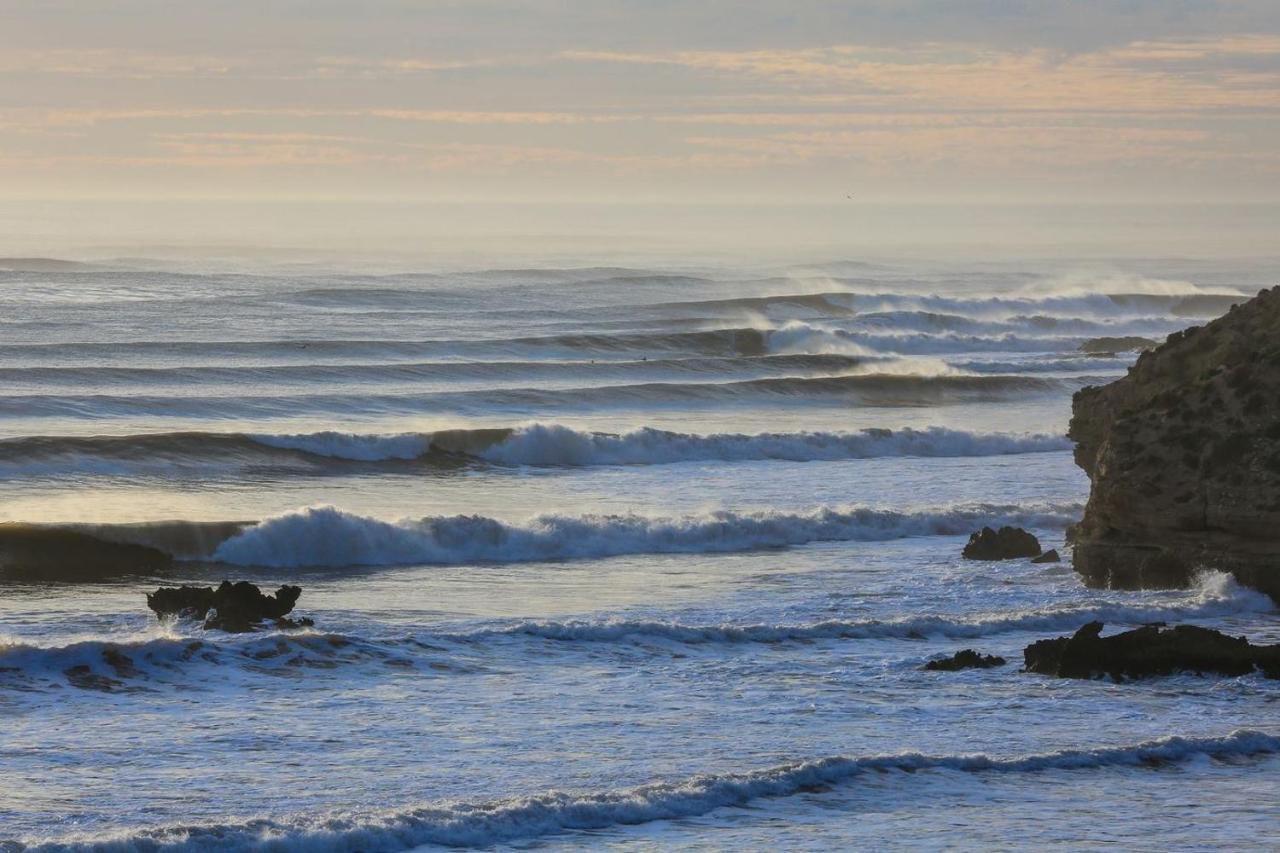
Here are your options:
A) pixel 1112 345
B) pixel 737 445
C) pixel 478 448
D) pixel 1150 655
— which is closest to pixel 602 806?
pixel 1150 655

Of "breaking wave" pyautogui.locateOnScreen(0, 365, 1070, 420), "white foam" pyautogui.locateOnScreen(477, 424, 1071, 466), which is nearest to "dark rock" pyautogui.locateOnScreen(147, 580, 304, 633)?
"white foam" pyautogui.locateOnScreen(477, 424, 1071, 466)

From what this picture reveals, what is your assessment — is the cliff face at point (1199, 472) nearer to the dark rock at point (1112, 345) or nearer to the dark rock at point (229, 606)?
the dark rock at point (229, 606)

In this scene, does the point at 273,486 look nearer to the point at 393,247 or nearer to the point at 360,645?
the point at 360,645

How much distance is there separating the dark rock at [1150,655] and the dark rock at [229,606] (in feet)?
21.4

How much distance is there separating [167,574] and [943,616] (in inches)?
342

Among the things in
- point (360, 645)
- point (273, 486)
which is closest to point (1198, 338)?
point (360, 645)

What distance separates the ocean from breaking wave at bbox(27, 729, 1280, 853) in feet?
0.09

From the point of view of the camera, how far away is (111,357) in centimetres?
4294

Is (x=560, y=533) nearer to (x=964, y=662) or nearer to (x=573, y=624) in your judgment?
(x=573, y=624)

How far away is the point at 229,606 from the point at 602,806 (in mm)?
5823

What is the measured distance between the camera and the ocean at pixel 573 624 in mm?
11055

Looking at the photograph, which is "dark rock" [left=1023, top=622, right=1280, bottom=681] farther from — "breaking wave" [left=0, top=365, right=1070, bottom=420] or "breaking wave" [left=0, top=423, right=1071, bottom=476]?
"breaking wave" [left=0, top=365, right=1070, bottom=420]

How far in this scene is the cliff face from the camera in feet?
55.5

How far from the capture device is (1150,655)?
14.6 metres
